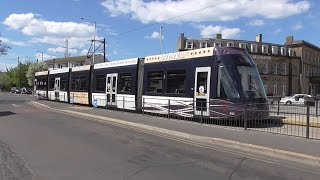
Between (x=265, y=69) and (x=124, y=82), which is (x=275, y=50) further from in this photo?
(x=124, y=82)

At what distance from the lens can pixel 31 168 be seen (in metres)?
10.1

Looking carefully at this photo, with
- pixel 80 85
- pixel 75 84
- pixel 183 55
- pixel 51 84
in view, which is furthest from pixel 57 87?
pixel 183 55

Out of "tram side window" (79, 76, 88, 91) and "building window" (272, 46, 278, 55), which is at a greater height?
"building window" (272, 46, 278, 55)

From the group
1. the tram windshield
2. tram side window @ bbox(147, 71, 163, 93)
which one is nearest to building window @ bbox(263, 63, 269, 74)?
tram side window @ bbox(147, 71, 163, 93)

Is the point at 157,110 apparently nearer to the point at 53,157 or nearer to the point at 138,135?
the point at 138,135

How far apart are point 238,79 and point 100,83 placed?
1578cm

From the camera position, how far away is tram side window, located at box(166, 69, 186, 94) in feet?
72.7

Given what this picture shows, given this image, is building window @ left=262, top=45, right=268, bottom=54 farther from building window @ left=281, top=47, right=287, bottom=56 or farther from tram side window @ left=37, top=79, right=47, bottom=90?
tram side window @ left=37, top=79, right=47, bottom=90

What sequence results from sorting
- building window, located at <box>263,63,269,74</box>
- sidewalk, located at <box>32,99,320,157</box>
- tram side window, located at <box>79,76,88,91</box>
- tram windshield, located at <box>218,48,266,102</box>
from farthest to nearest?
building window, located at <box>263,63,269,74</box>, tram side window, located at <box>79,76,88,91</box>, tram windshield, located at <box>218,48,266,102</box>, sidewalk, located at <box>32,99,320,157</box>

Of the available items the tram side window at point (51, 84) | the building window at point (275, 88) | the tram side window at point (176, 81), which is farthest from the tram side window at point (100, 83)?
the building window at point (275, 88)

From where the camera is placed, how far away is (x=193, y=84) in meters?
21.3

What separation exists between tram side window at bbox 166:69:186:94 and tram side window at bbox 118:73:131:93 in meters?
5.39

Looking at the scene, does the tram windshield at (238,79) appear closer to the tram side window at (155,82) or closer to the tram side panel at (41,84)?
the tram side window at (155,82)

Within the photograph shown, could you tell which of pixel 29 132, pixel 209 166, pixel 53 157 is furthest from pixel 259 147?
pixel 29 132
